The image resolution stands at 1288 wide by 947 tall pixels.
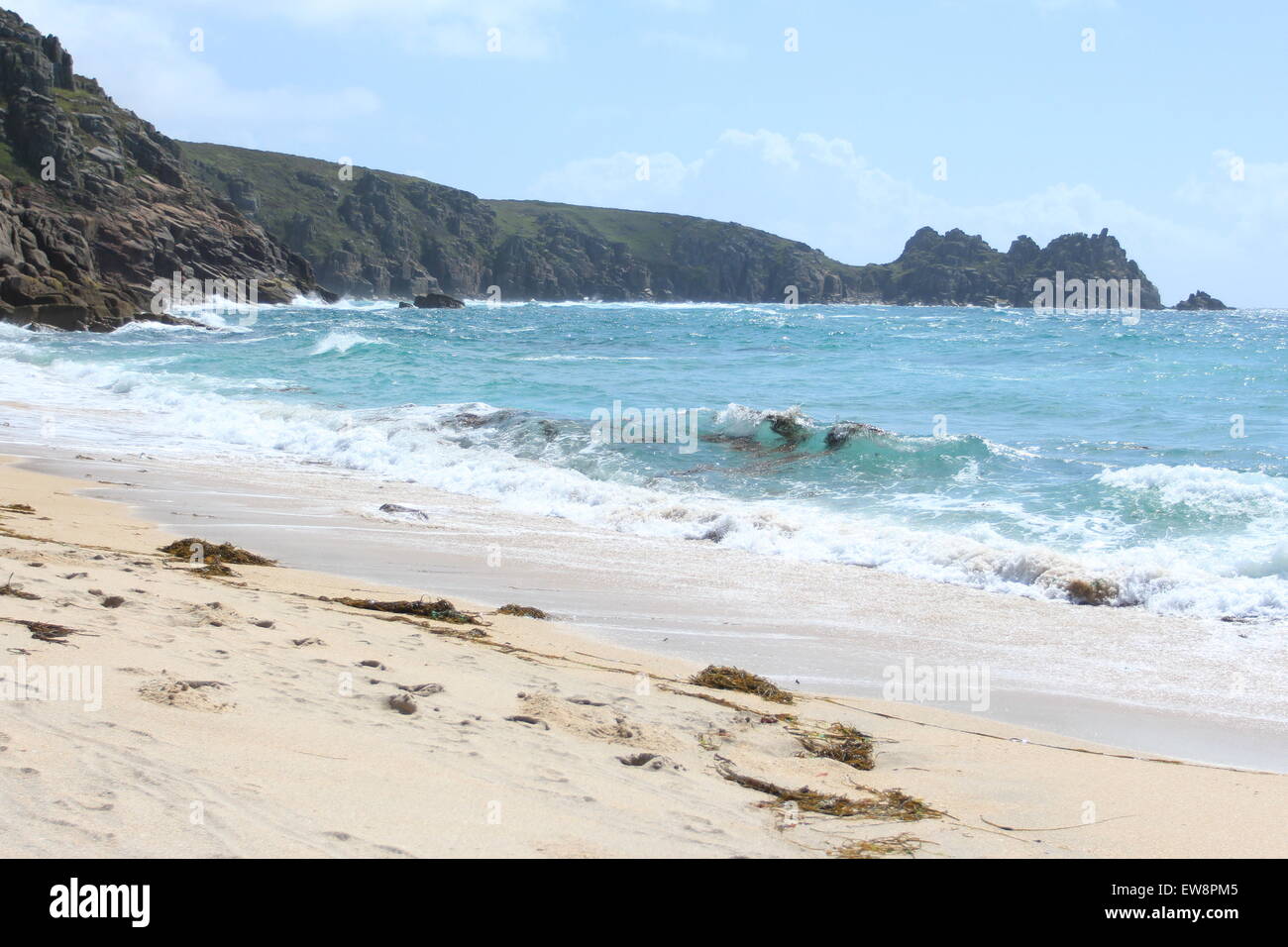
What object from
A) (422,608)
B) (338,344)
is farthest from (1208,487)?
(338,344)

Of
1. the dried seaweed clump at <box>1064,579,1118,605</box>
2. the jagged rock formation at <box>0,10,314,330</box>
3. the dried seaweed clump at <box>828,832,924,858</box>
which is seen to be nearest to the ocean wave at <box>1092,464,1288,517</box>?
the dried seaweed clump at <box>1064,579,1118,605</box>

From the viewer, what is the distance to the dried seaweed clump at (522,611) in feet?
23.6

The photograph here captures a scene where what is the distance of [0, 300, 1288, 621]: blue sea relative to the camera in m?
9.45

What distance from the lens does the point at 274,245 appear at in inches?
3300

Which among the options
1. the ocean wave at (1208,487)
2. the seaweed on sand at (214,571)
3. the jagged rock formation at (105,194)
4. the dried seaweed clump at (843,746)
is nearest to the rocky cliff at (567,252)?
the jagged rock formation at (105,194)

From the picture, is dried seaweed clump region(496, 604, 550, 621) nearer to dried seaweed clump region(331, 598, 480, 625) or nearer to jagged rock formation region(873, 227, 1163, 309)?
dried seaweed clump region(331, 598, 480, 625)

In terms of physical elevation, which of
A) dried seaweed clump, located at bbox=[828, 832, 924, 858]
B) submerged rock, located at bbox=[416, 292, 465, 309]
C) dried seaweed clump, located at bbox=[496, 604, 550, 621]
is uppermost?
submerged rock, located at bbox=[416, 292, 465, 309]

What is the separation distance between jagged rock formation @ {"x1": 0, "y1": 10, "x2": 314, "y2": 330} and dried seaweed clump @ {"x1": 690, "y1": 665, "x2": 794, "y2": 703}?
4845 cm

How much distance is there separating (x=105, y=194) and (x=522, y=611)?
74.5m

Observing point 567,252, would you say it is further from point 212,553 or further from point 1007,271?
point 212,553

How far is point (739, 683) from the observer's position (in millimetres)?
5719

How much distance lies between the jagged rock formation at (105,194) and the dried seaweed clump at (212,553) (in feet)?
146
